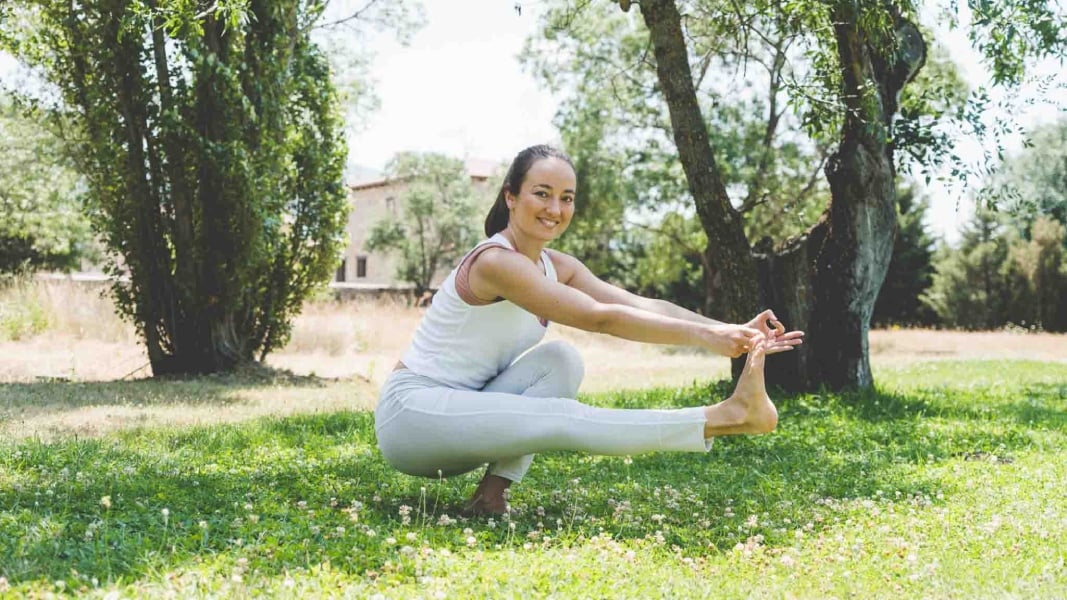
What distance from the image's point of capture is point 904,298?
122 feet

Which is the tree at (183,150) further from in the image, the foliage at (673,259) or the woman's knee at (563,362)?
the foliage at (673,259)

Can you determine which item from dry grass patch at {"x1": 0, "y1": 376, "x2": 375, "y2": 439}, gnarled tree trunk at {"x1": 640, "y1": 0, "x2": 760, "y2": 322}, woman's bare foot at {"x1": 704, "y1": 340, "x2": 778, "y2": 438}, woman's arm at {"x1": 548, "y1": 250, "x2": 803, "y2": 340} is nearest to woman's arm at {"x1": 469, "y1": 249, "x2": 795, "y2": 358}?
woman's bare foot at {"x1": 704, "y1": 340, "x2": 778, "y2": 438}

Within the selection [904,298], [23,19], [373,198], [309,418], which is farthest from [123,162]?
[373,198]

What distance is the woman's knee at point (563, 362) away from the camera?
4312mm

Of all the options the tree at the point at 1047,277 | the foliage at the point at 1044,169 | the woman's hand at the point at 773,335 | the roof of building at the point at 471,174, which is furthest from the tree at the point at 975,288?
the woman's hand at the point at 773,335

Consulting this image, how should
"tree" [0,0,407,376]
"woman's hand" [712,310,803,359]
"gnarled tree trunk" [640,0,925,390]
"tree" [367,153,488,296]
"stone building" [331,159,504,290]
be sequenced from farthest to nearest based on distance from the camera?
1. "stone building" [331,159,504,290]
2. "tree" [367,153,488,296]
3. "tree" [0,0,407,376]
4. "gnarled tree trunk" [640,0,925,390]
5. "woman's hand" [712,310,803,359]

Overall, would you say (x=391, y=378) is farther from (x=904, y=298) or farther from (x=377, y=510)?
(x=904, y=298)

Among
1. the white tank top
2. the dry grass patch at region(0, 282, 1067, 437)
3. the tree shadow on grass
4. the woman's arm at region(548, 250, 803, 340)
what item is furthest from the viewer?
the dry grass patch at region(0, 282, 1067, 437)

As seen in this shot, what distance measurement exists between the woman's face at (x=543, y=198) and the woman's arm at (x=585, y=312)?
13.8 inches

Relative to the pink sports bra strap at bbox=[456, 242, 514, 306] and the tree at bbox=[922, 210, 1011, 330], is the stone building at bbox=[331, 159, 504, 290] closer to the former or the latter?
the tree at bbox=[922, 210, 1011, 330]

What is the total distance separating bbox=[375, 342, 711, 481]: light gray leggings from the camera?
386cm

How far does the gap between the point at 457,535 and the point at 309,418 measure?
448cm

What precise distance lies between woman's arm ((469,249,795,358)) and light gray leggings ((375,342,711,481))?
327 millimetres

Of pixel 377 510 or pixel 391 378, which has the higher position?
pixel 391 378
